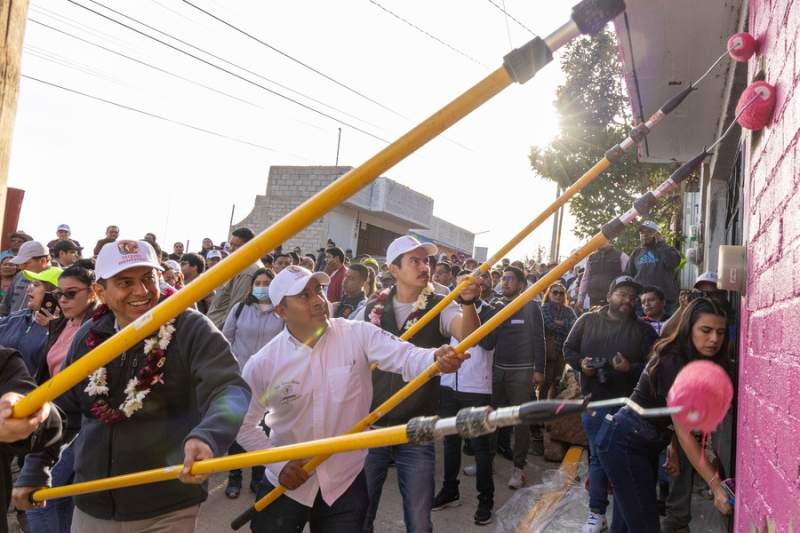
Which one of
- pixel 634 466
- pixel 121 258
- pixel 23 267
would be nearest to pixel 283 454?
pixel 121 258

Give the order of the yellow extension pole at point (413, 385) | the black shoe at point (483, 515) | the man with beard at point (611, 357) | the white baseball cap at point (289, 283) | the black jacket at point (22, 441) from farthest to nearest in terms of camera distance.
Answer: the black shoe at point (483, 515) → the man with beard at point (611, 357) → the white baseball cap at point (289, 283) → the yellow extension pole at point (413, 385) → the black jacket at point (22, 441)

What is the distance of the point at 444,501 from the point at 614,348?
2.06 m

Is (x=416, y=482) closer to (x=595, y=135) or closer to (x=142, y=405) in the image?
(x=142, y=405)

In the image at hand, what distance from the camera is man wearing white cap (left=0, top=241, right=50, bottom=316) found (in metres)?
6.98

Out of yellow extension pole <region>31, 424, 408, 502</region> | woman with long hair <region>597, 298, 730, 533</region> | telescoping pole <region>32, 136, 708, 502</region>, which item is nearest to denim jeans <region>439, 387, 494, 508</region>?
woman with long hair <region>597, 298, 730, 533</region>

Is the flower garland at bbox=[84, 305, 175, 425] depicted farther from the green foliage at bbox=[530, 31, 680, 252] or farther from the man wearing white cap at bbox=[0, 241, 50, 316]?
the green foliage at bbox=[530, 31, 680, 252]

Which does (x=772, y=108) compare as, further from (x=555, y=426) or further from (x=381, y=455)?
(x=555, y=426)

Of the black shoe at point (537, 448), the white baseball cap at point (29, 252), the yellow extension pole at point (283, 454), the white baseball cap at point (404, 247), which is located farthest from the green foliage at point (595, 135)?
the yellow extension pole at point (283, 454)

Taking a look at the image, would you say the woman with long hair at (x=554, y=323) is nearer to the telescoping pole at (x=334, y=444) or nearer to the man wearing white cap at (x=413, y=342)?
the man wearing white cap at (x=413, y=342)

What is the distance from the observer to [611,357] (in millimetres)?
5297

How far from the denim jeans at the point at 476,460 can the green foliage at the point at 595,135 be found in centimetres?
1286

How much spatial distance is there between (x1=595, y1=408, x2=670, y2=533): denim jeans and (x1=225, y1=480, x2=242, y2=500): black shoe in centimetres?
346

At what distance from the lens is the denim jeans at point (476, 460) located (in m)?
5.51

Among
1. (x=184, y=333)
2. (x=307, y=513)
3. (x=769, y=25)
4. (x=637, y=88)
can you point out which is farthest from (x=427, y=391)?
(x=637, y=88)
